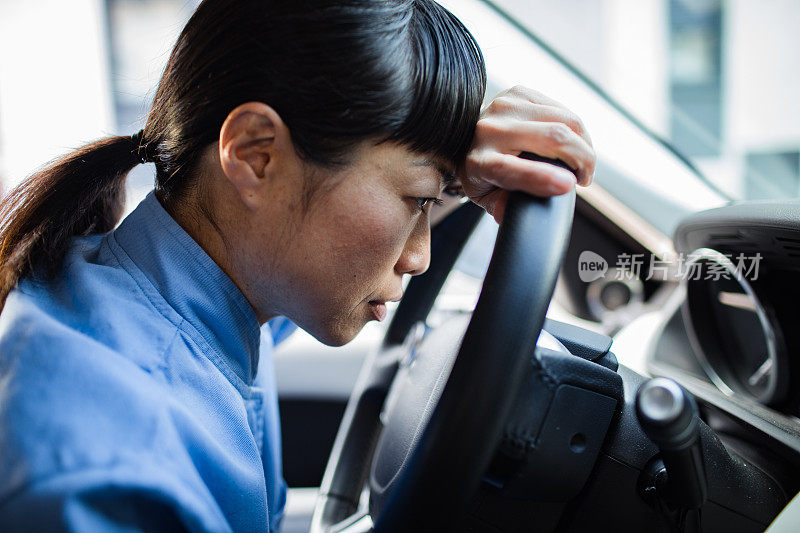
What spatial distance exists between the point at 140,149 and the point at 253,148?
19 centimetres

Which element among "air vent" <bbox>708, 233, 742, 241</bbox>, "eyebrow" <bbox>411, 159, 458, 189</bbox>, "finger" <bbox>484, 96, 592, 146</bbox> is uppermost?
"finger" <bbox>484, 96, 592, 146</bbox>

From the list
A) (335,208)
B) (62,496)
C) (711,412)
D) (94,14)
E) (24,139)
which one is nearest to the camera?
(62,496)

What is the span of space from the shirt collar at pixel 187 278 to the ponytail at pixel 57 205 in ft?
0.20

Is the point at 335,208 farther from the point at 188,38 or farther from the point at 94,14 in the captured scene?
the point at 94,14

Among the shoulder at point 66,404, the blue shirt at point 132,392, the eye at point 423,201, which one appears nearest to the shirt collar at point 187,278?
the blue shirt at point 132,392

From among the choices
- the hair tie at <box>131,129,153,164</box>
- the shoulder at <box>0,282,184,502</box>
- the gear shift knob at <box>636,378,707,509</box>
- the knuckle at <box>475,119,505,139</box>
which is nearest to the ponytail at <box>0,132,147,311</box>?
the hair tie at <box>131,129,153,164</box>

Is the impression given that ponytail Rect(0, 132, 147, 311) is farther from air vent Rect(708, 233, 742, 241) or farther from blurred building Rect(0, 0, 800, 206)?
blurred building Rect(0, 0, 800, 206)

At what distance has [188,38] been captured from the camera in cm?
65

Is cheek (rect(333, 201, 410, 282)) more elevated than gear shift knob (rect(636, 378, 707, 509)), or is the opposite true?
cheek (rect(333, 201, 410, 282))

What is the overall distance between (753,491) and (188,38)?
753 mm

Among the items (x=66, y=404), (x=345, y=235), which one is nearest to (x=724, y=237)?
(x=345, y=235)

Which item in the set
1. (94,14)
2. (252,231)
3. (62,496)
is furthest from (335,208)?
(94,14)

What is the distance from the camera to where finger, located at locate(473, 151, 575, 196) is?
50 cm

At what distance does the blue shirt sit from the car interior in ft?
0.52
